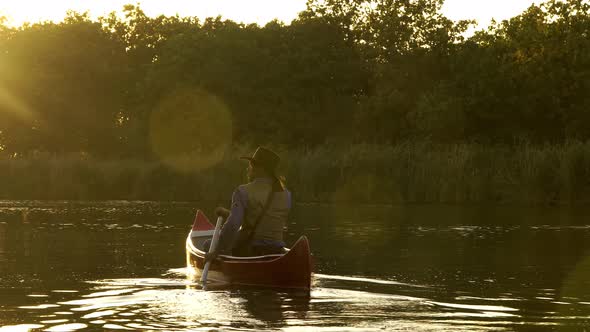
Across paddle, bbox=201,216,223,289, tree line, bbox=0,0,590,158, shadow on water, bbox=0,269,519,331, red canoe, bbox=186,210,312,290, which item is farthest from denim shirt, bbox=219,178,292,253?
tree line, bbox=0,0,590,158

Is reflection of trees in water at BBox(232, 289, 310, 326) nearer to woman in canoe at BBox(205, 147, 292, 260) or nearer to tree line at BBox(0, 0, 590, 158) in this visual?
woman in canoe at BBox(205, 147, 292, 260)

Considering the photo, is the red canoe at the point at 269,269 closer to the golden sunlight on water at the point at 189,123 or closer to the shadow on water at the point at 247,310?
the shadow on water at the point at 247,310

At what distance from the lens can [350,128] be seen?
6072 cm

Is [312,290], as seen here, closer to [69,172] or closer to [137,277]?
[137,277]

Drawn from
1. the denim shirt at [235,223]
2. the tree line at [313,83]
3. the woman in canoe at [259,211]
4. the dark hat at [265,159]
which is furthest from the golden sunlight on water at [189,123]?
the dark hat at [265,159]

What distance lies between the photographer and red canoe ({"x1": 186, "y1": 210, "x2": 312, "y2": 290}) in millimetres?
14555

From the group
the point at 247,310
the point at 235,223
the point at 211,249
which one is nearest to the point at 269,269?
the point at 235,223

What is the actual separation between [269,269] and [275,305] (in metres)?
1.32

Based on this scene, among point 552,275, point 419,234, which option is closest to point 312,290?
point 552,275

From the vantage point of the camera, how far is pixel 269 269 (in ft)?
48.9

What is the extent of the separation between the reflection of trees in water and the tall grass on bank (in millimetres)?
25769

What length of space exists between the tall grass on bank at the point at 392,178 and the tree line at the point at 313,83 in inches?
466

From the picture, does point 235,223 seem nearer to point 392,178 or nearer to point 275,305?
point 275,305

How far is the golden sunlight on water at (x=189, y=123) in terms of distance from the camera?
59.7 m
